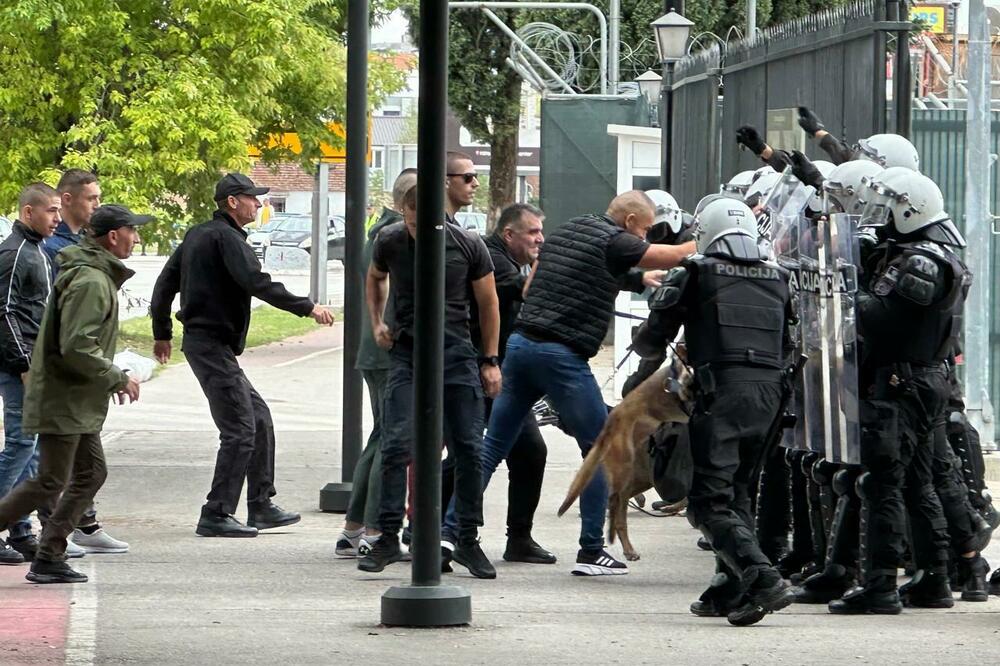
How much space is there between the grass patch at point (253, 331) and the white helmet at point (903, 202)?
13.8 metres

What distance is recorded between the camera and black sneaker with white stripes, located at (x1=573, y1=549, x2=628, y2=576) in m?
8.76

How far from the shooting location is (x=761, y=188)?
895 centimetres

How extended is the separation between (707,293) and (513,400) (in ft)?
5.69

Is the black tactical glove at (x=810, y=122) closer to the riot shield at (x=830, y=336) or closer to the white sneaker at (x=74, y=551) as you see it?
the riot shield at (x=830, y=336)

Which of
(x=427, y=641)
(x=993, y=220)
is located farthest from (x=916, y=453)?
(x=993, y=220)

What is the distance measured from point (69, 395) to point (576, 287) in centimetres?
235

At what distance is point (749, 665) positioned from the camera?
20.8 feet

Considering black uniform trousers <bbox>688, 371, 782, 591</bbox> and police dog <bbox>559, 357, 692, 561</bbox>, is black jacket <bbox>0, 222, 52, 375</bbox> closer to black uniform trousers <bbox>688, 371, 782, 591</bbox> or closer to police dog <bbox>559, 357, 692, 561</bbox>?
police dog <bbox>559, 357, 692, 561</bbox>

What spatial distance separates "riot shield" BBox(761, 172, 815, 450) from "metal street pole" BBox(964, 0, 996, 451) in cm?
434

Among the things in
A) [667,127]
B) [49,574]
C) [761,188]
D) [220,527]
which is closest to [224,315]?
[220,527]

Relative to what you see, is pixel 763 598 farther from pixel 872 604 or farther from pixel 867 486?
pixel 867 486

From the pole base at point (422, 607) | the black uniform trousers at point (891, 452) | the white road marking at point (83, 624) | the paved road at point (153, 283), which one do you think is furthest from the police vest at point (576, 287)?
the paved road at point (153, 283)

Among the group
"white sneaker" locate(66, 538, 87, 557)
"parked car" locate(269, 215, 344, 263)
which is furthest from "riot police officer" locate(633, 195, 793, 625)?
"parked car" locate(269, 215, 344, 263)

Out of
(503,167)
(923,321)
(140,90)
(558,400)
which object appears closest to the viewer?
(923,321)
